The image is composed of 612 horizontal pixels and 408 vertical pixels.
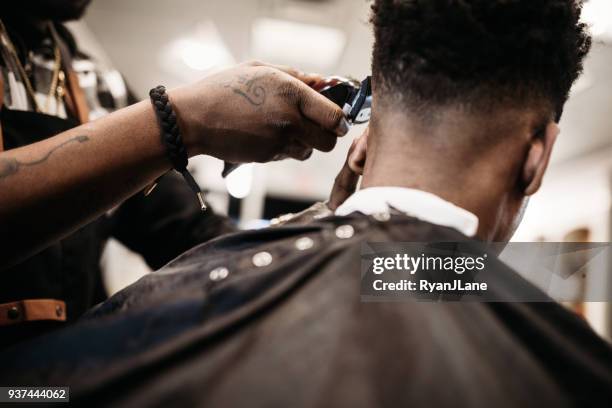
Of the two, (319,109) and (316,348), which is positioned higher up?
(319,109)

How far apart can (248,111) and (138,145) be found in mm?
249

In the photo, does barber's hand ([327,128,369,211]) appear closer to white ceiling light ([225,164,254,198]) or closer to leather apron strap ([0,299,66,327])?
leather apron strap ([0,299,66,327])

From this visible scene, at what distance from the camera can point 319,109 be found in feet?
3.42

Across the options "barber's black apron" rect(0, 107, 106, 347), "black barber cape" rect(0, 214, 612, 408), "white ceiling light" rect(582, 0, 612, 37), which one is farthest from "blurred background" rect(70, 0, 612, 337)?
"black barber cape" rect(0, 214, 612, 408)

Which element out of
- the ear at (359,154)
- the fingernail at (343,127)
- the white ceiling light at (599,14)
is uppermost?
the white ceiling light at (599,14)

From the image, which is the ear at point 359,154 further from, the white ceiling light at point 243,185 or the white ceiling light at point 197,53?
the white ceiling light at point 243,185

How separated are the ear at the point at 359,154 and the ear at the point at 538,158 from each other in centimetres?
33

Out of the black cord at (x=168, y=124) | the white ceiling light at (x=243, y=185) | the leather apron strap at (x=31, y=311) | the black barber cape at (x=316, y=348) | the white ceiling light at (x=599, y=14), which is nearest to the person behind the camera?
the black barber cape at (x=316, y=348)

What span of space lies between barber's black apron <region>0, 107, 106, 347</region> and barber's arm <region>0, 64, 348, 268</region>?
0.30 m

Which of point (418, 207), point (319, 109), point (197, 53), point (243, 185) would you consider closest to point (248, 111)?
point (319, 109)

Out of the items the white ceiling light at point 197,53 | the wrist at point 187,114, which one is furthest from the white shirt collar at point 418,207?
the white ceiling light at point 197,53

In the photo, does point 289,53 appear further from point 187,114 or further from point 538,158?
point 538,158

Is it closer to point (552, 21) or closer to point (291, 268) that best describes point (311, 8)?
point (552, 21)

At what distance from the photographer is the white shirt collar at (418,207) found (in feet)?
2.61
